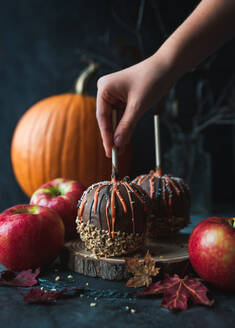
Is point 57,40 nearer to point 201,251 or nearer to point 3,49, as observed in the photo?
point 3,49

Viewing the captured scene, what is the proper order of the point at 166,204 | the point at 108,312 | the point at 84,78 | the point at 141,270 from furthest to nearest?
the point at 84,78 < the point at 166,204 < the point at 141,270 < the point at 108,312

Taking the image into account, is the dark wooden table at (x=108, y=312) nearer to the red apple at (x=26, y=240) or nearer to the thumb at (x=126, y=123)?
the red apple at (x=26, y=240)

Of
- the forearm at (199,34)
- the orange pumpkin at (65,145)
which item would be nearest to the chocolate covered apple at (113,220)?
the forearm at (199,34)

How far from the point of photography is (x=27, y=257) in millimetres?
806

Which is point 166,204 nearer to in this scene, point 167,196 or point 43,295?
point 167,196

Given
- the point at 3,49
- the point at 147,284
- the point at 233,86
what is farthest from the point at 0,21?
the point at 147,284

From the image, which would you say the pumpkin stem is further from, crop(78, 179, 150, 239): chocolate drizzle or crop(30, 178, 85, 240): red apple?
crop(78, 179, 150, 239): chocolate drizzle

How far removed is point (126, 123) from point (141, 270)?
0.34m

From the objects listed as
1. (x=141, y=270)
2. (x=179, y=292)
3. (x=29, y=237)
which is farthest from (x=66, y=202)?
(x=179, y=292)

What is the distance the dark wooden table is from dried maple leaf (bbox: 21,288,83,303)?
0.04 feet

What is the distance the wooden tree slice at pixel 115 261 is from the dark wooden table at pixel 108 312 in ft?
0.14

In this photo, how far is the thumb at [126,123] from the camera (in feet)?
2.47

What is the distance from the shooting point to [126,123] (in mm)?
770

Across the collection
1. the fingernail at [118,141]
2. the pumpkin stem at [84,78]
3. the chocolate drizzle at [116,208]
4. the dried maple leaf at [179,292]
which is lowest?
the dried maple leaf at [179,292]
